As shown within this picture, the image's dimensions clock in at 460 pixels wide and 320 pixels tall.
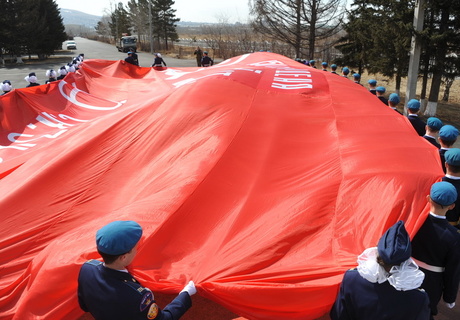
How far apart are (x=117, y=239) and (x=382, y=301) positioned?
1.60 meters

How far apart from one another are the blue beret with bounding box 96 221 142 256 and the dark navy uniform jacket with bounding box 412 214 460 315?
2.19 metres

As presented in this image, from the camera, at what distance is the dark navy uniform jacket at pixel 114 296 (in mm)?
2039

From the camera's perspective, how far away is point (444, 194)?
2.56 metres

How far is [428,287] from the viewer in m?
2.78

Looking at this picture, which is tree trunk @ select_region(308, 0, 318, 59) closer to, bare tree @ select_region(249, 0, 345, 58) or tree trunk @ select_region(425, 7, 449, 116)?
bare tree @ select_region(249, 0, 345, 58)

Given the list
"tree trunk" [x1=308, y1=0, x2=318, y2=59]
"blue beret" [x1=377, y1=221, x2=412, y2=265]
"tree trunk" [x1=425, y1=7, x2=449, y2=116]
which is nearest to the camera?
"blue beret" [x1=377, y1=221, x2=412, y2=265]

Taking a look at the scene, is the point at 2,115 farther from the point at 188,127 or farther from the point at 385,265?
the point at 385,265

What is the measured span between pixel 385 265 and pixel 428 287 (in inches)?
41.4

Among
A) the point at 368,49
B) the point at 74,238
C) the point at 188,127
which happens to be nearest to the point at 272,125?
the point at 188,127

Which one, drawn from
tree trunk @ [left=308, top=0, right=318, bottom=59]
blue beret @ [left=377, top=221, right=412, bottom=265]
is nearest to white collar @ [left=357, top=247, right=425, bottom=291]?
blue beret @ [left=377, top=221, right=412, bottom=265]

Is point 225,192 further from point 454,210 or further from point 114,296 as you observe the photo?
point 454,210

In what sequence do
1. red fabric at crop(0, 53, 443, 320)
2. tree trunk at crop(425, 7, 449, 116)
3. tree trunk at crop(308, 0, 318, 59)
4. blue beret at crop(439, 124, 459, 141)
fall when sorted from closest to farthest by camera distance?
red fabric at crop(0, 53, 443, 320)
blue beret at crop(439, 124, 459, 141)
tree trunk at crop(425, 7, 449, 116)
tree trunk at crop(308, 0, 318, 59)

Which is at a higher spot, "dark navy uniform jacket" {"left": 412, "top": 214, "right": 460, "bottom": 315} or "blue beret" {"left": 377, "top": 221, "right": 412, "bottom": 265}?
"blue beret" {"left": 377, "top": 221, "right": 412, "bottom": 265}

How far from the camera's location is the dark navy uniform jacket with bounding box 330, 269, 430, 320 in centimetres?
206
